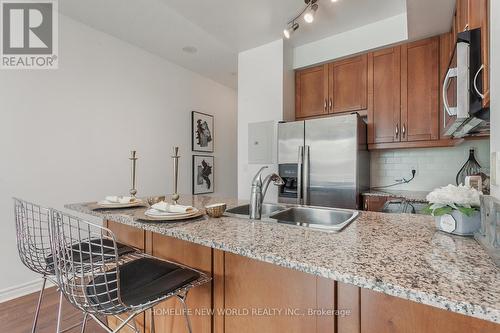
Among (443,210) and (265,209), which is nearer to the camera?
(443,210)

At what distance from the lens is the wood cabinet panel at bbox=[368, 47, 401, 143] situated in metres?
2.72

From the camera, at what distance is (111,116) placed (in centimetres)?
302

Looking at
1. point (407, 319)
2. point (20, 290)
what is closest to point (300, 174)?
point (407, 319)

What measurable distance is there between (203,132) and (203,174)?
2.35 ft

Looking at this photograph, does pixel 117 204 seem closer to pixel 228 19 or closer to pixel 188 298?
pixel 188 298

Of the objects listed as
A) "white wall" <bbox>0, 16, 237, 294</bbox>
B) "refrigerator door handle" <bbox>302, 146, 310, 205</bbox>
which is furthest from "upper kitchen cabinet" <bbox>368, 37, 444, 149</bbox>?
"white wall" <bbox>0, 16, 237, 294</bbox>

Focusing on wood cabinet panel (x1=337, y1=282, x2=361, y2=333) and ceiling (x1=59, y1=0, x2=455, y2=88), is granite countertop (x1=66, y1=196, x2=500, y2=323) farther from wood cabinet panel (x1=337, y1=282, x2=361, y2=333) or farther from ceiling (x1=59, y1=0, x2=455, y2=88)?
ceiling (x1=59, y1=0, x2=455, y2=88)

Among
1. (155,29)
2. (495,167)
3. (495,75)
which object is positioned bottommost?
(495,167)

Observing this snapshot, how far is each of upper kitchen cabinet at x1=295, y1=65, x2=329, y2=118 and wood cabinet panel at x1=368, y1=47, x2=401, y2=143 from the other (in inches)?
20.7

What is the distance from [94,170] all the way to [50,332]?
5.16 feet

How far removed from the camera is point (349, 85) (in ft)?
9.73

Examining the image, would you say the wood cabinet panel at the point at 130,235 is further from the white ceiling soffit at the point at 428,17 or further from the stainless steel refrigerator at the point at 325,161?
the white ceiling soffit at the point at 428,17

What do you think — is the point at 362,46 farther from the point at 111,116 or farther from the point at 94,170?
the point at 94,170

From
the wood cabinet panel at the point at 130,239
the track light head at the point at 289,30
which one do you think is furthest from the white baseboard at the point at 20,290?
the track light head at the point at 289,30
